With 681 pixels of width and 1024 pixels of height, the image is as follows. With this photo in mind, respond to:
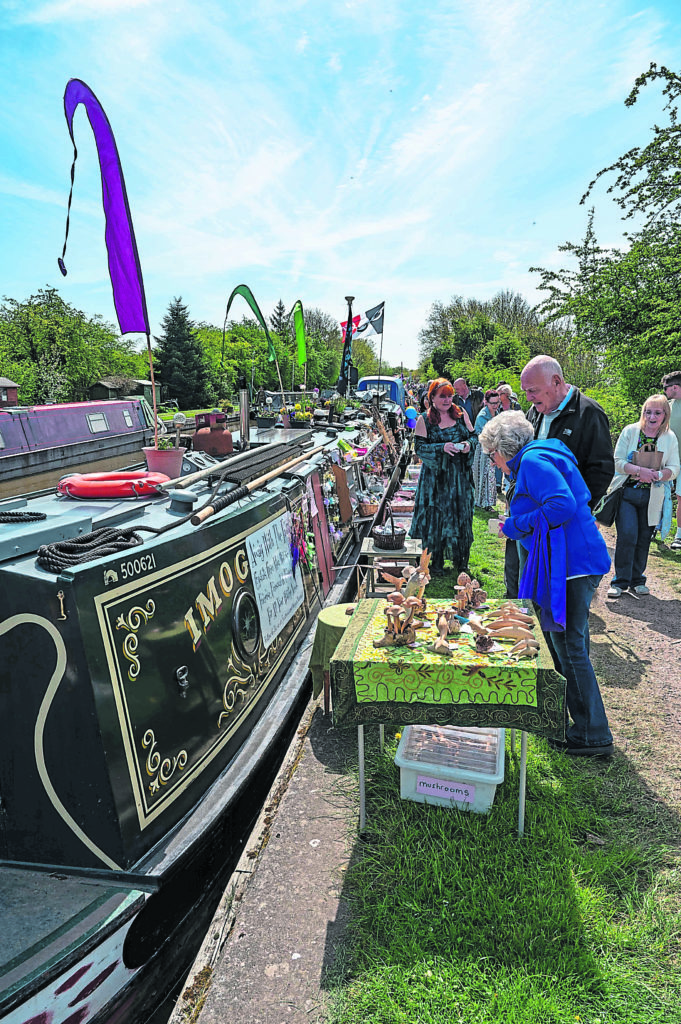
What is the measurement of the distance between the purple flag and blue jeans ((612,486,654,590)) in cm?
471

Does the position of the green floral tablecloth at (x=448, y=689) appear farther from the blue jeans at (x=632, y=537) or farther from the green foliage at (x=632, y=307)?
the green foliage at (x=632, y=307)

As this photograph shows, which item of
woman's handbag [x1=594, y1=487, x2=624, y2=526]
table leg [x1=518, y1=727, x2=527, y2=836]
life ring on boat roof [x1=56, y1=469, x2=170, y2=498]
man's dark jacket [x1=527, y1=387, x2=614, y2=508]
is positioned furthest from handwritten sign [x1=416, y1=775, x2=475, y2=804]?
woman's handbag [x1=594, y1=487, x2=624, y2=526]

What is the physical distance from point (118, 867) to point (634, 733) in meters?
2.98

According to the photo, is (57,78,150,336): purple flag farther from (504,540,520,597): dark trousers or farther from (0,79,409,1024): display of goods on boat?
(504,540,520,597): dark trousers

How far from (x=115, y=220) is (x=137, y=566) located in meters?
2.54

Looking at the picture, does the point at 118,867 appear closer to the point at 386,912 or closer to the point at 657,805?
the point at 386,912

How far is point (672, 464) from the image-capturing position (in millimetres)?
5531

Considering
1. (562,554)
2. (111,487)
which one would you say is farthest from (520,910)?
(111,487)

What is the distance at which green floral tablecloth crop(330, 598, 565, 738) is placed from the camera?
7.66 feet

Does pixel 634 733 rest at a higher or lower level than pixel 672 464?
lower

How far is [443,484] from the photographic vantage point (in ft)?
19.6

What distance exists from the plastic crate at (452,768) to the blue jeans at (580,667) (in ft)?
1.73

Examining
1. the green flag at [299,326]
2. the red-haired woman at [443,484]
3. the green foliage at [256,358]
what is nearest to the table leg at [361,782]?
the red-haired woman at [443,484]

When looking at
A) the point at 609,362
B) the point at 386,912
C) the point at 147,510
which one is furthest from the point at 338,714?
the point at 609,362
